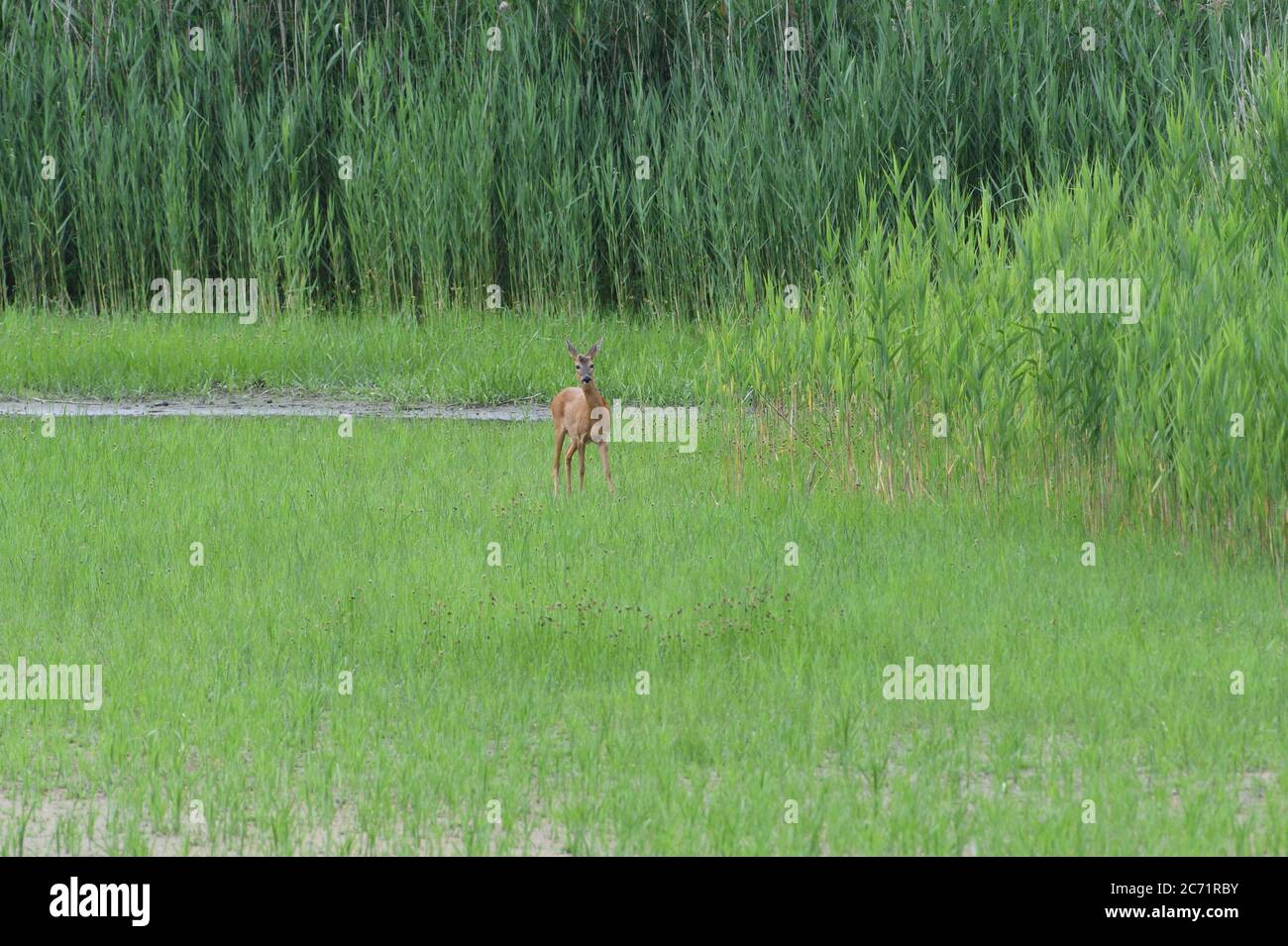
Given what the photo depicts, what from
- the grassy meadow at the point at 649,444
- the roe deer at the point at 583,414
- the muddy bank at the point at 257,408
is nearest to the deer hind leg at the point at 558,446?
the roe deer at the point at 583,414

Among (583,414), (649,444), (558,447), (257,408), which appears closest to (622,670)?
(583,414)

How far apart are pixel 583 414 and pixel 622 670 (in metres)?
2.89

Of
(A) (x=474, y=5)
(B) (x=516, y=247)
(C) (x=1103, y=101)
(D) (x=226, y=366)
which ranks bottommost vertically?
(D) (x=226, y=366)

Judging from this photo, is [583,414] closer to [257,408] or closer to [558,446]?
[558,446]

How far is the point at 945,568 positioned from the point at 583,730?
2642 millimetres

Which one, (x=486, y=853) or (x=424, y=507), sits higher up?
(x=424, y=507)

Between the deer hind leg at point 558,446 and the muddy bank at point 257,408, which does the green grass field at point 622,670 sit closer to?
Answer: the deer hind leg at point 558,446

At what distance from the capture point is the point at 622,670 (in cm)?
700

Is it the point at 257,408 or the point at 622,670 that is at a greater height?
the point at 257,408

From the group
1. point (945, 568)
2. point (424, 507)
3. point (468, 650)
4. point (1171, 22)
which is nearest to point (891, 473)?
point (945, 568)

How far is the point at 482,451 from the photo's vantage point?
11.5 m

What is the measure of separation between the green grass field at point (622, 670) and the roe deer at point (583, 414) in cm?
29

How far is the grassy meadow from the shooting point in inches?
234

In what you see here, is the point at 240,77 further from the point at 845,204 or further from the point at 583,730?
the point at 583,730
